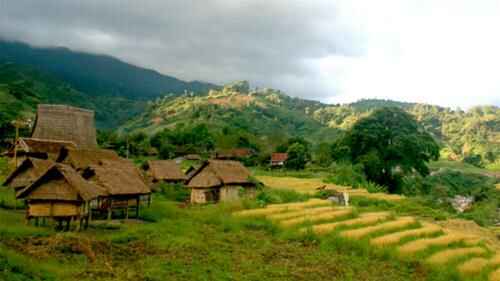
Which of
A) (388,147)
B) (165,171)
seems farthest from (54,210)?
(388,147)

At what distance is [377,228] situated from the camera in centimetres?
2036

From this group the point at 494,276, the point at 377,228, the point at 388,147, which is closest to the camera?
the point at 494,276

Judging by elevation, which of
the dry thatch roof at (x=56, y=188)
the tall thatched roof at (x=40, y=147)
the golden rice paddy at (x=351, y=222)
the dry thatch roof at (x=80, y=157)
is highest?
the tall thatched roof at (x=40, y=147)

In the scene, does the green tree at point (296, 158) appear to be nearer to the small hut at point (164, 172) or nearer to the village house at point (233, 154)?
the village house at point (233, 154)

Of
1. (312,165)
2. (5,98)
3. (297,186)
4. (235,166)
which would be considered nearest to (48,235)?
(235,166)

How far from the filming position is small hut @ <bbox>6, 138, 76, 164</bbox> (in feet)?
89.2

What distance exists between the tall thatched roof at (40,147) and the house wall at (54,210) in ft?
36.6

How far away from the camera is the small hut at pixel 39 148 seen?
27.2 meters

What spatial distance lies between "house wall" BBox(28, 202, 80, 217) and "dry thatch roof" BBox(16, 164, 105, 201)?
27cm

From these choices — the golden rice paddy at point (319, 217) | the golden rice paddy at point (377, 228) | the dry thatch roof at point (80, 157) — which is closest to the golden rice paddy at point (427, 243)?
the golden rice paddy at point (377, 228)

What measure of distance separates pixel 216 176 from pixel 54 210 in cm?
1521

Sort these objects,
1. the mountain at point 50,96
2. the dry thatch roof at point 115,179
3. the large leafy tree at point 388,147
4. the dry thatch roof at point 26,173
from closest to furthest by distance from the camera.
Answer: the dry thatch roof at point 115,179
the dry thatch roof at point 26,173
the large leafy tree at point 388,147
the mountain at point 50,96

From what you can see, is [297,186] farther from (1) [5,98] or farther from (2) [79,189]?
(1) [5,98]

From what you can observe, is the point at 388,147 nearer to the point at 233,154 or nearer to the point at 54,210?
the point at 233,154
